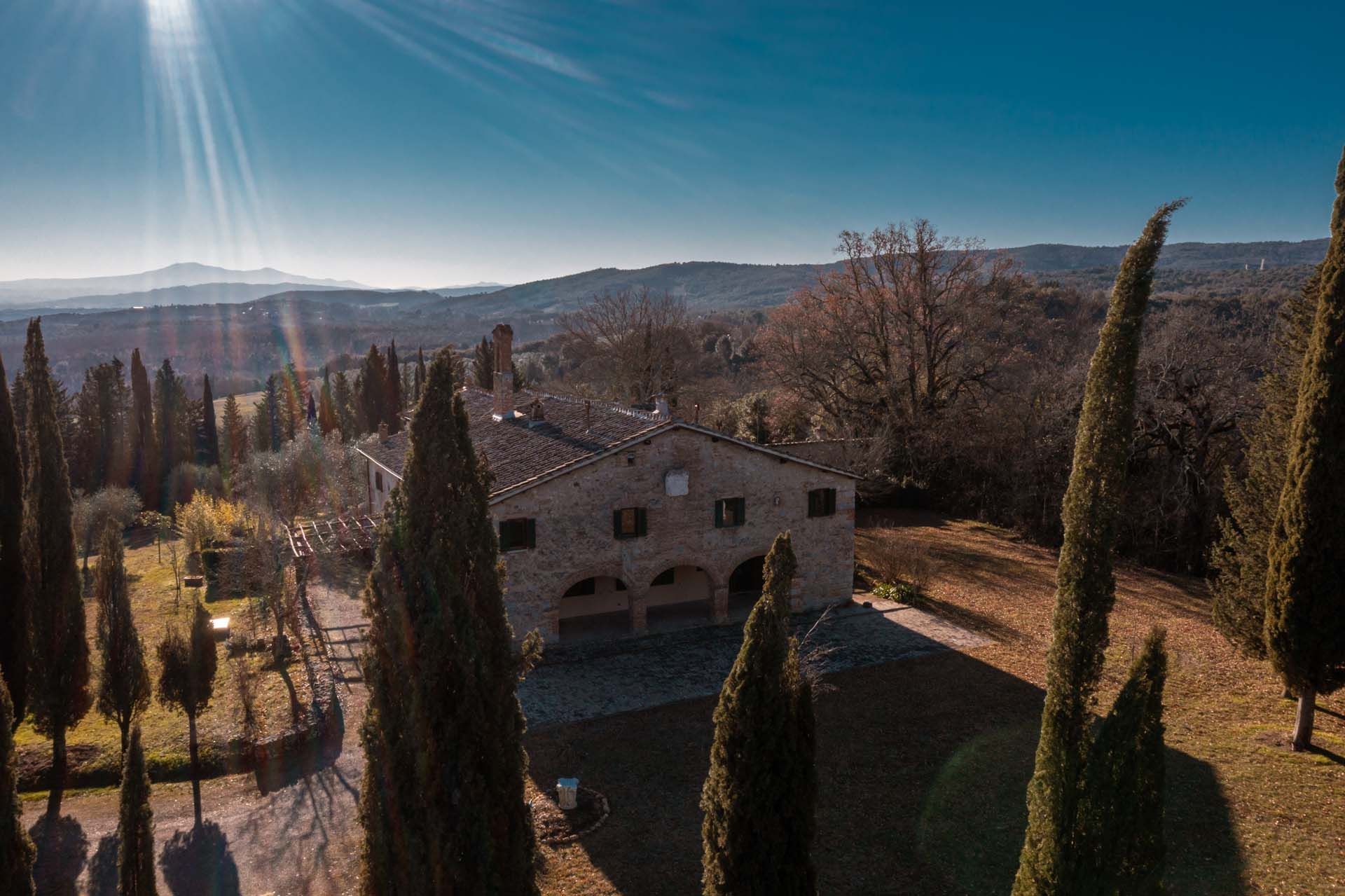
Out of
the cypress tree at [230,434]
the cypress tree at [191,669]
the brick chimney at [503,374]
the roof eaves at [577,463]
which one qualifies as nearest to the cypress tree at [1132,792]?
the roof eaves at [577,463]

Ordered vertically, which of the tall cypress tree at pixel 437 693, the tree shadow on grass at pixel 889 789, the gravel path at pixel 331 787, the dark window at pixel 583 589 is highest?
the tall cypress tree at pixel 437 693

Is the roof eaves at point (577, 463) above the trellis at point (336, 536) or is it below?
above

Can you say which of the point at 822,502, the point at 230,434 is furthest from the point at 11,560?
the point at 230,434

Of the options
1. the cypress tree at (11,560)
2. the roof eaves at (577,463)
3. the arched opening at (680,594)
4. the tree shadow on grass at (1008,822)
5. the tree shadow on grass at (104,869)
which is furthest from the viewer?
the arched opening at (680,594)

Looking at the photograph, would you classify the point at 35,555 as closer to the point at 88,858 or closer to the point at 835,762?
the point at 88,858

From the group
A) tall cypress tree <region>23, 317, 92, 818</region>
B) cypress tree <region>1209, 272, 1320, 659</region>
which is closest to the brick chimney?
tall cypress tree <region>23, 317, 92, 818</region>

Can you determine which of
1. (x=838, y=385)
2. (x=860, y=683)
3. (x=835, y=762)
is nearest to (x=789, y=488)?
(x=860, y=683)

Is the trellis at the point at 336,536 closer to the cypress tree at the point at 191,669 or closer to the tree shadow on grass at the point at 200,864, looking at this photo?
the cypress tree at the point at 191,669
